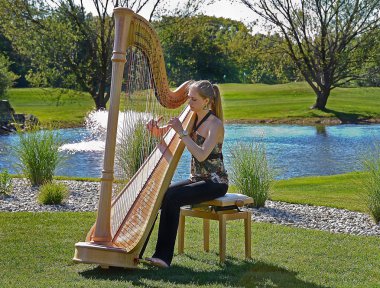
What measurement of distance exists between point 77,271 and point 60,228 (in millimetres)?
1910

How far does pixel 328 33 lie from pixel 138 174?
28.0 metres

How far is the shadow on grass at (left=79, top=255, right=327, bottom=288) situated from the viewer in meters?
5.11

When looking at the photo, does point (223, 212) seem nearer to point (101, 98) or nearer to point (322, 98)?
point (101, 98)

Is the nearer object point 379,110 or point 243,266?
point 243,266

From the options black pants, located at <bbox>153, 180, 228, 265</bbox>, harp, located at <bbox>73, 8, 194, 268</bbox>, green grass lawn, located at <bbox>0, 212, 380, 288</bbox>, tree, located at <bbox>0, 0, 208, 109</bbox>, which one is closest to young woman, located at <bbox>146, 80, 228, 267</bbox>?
black pants, located at <bbox>153, 180, 228, 265</bbox>

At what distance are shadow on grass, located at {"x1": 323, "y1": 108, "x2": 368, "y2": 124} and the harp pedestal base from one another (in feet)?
86.2

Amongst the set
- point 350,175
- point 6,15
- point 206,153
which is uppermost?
point 6,15

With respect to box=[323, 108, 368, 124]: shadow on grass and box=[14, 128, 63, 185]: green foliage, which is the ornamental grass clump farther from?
box=[323, 108, 368, 124]: shadow on grass

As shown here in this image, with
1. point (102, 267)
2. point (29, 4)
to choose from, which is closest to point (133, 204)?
point (102, 267)

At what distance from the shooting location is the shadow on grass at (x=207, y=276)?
511 centimetres

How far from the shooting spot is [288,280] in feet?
17.4

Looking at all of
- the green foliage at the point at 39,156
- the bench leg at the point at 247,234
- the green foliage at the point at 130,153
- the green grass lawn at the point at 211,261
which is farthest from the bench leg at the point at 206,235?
the green foliage at the point at 39,156

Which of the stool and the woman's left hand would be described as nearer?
the woman's left hand

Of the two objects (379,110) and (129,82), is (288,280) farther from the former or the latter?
(379,110)
